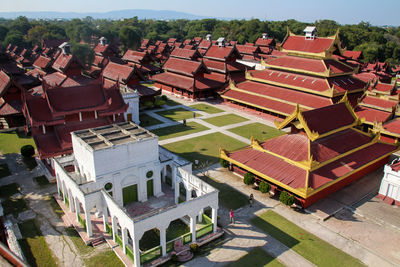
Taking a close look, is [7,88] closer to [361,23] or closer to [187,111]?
[187,111]

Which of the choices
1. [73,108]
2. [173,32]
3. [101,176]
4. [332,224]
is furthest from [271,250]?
[173,32]

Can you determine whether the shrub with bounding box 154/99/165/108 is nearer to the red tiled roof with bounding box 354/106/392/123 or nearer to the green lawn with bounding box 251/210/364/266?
the red tiled roof with bounding box 354/106/392/123

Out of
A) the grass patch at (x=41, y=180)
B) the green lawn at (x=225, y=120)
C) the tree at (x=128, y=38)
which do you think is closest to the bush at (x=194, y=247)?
the grass patch at (x=41, y=180)

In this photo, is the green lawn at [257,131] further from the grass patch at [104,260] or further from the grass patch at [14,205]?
the grass patch at [14,205]

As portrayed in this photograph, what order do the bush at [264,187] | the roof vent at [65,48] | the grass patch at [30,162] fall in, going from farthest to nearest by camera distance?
the roof vent at [65,48] < the grass patch at [30,162] < the bush at [264,187]

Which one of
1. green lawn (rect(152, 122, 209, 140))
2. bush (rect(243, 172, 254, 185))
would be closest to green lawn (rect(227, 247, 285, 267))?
bush (rect(243, 172, 254, 185))
